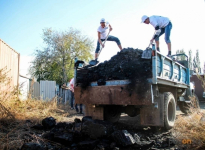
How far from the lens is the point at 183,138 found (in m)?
3.33

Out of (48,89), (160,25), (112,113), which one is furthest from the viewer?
(48,89)

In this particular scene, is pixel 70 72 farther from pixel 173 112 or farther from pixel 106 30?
pixel 173 112

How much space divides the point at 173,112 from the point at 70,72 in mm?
21271

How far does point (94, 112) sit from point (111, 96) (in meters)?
1.08

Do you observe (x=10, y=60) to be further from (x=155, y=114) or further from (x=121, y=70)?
(x=155, y=114)

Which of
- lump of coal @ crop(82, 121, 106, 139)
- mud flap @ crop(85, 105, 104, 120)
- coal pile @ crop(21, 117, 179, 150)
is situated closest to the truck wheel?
mud flap @ crop(85, 105, 104, 120)

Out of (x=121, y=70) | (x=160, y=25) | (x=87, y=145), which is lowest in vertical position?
(x=87, y=145)

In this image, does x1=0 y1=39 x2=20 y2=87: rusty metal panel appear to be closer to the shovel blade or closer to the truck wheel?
the truck wheel

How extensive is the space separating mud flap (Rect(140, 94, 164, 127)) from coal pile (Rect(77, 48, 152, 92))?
709mm

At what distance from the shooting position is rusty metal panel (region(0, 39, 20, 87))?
6672mm

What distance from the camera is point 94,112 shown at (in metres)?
5.23

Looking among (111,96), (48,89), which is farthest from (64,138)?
(48,89)

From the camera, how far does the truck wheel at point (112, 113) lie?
17.3 feet

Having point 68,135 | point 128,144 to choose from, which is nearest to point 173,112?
point 128,144
